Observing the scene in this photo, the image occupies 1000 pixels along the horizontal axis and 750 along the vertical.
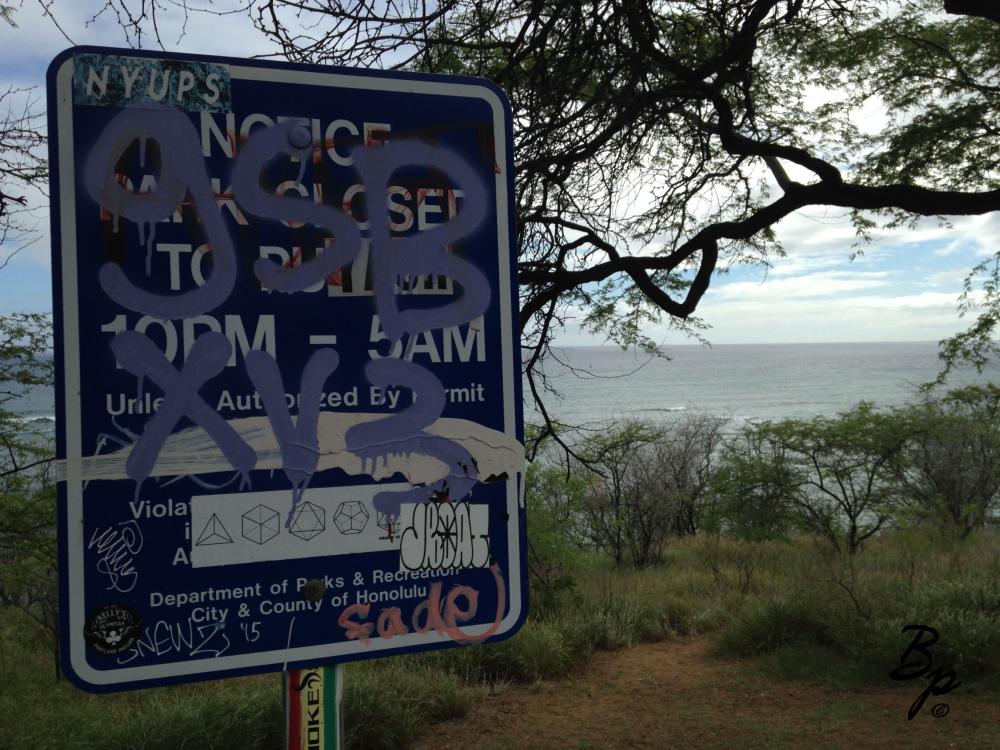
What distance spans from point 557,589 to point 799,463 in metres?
9.14

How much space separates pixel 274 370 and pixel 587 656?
22.6 ft

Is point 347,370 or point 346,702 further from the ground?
point 347,370

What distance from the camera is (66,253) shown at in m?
1.38

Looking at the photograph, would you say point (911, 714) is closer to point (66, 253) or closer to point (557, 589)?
point (557, 589)

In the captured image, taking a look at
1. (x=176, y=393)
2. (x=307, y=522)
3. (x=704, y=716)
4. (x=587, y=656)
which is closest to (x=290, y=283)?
(x=176, y=393)

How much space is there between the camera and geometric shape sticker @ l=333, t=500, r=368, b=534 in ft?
4.94

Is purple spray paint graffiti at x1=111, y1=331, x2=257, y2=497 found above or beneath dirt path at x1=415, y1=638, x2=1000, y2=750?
above

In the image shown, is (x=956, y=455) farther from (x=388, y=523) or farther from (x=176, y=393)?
(x=176, y=393)

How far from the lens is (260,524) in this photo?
1460mm

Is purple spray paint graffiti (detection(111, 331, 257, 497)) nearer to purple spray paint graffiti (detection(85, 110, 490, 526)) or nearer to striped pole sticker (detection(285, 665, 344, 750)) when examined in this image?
purple spray paint graffiti (detection(85, 110, 490, 526))

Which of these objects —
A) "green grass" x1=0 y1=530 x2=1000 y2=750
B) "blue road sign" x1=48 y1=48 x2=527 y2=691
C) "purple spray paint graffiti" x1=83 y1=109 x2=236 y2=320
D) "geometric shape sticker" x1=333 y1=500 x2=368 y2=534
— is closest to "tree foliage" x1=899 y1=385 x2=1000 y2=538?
"green grass" x1=0 y1=530 x2=1000 y2=750

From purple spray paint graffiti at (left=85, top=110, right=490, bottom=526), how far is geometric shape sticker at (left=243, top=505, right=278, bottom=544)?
0.11ft

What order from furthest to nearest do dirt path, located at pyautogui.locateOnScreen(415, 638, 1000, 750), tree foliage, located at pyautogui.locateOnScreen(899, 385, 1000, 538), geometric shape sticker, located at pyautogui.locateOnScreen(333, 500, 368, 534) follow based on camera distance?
1. tree foliage, located at pyautogui.locateOnScreen(899, 385, 1000, 538)
2. dirt path, located at pyautogui.locateOnScreen(415, 638, 1000, 750)
3. geometric shape sticker, located at pyautogui.locateOnScreen(333, 500, 368, 534)

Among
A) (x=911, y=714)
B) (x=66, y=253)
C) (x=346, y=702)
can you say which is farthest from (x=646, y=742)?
(x=66, y=253)
